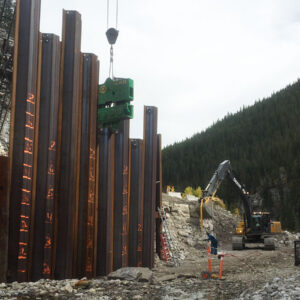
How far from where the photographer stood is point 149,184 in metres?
16.5

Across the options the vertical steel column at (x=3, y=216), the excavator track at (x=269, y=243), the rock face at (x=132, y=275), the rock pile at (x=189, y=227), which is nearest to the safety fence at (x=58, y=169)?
the vertical steel column at (x=3, y=216)

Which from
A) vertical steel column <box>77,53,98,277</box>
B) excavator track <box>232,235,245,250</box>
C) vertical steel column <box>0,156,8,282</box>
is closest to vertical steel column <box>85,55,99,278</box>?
vertical steel column <box>77,53,98,277</box>

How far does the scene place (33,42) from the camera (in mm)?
11961

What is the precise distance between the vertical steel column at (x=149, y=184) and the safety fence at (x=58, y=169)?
4.35 ft

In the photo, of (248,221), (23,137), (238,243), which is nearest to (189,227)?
(238,243)

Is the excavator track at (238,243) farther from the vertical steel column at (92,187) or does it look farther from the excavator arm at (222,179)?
the vertical steel column at (92,187)

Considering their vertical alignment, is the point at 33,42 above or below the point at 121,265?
above

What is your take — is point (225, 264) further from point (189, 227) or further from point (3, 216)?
point (3, 216)

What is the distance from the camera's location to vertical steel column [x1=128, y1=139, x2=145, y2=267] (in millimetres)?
15281

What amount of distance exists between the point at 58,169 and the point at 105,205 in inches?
80.6

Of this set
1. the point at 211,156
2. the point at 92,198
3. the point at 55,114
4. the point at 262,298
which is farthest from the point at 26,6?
the point at 211,156

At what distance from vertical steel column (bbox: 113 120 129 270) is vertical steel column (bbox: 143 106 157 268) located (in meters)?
1.20

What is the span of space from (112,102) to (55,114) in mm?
1758

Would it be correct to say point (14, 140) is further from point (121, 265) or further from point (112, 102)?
point (121, 265)
